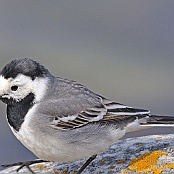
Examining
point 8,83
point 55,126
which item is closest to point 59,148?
point 55,126

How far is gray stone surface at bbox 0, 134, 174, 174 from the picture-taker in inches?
329

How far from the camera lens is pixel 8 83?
8211 mm

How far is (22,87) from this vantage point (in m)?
8.30

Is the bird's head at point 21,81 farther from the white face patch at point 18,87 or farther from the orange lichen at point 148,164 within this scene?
the orange lichen at point 148,164

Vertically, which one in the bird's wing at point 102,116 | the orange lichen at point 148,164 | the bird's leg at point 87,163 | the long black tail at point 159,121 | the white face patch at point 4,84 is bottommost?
the orange lichen at point 148,164

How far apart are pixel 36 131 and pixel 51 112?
11.7 inches

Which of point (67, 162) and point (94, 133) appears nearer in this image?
point (94, 133)

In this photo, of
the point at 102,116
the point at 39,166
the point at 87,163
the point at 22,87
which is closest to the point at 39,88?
the point at 22,87

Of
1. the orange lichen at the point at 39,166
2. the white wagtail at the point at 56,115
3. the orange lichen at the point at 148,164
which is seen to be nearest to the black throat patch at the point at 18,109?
the white wagtail at the point at 56,115

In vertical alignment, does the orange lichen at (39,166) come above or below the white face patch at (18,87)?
below

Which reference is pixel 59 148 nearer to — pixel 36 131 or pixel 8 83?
pixel 36 131

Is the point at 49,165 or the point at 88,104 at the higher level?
the point at 88,104

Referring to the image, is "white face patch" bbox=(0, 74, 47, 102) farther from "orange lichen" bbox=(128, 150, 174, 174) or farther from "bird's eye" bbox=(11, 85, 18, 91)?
"orange lichen" bbox=(128, 150, 174, 174)

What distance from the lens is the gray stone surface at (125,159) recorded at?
8.36 metres
